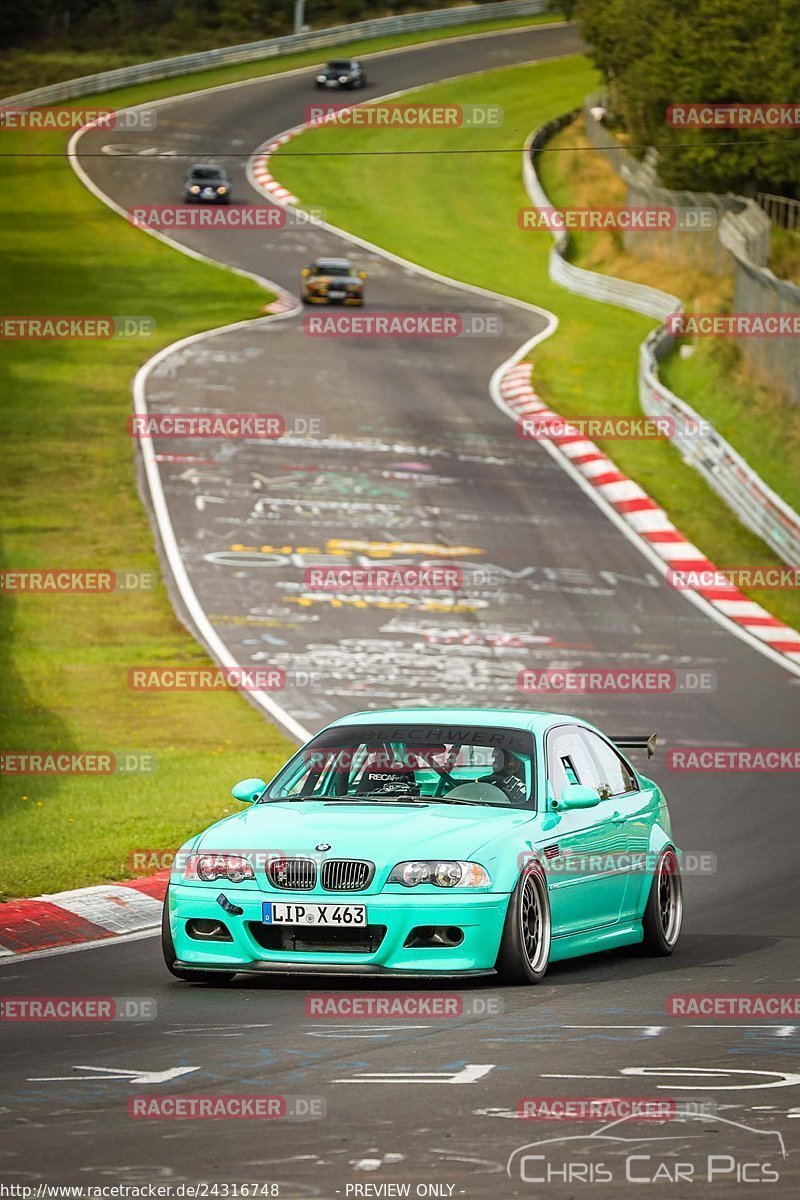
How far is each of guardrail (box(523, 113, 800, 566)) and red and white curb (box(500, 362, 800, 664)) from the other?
1199mm

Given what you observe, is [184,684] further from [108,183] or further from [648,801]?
[108,183]

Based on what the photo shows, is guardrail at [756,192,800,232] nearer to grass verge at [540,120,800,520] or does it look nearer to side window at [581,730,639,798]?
grass verge at [540,120,800,520]

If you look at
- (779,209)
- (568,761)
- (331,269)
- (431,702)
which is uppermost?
(568,761)

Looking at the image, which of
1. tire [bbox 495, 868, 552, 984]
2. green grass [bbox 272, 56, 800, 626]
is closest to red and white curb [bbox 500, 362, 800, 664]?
green grass [bbox 272, 56, 800, 626]

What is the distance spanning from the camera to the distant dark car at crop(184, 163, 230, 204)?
6419cm

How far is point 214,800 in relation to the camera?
17.4 metres

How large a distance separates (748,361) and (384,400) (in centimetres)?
692

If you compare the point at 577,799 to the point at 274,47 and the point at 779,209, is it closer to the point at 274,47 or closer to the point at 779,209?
the point at 779,209

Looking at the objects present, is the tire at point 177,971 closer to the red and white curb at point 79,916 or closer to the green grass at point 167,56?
the red and white curb at point 79,916

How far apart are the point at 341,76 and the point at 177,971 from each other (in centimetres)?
7864

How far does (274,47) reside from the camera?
95312 millimetres

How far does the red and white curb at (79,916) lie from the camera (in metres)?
12.0

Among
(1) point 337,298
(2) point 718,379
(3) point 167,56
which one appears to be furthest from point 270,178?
(2) point 718,379

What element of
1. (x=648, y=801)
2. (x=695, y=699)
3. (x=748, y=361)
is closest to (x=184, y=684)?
(x=695, y=699)
